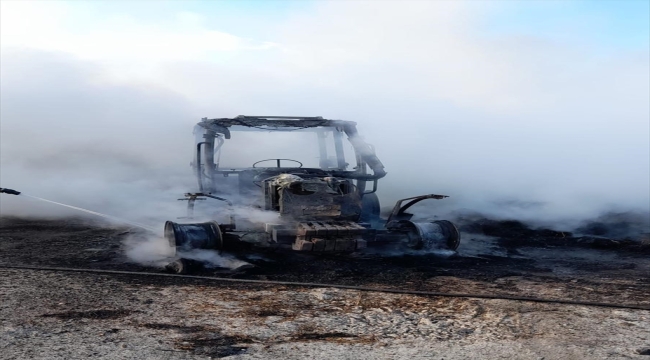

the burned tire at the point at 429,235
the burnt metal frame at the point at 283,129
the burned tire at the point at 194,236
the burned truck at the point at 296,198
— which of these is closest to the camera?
the burned tire at the point at 194,236

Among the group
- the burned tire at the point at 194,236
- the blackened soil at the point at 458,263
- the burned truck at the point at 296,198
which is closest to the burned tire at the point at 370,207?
the burned truck at the point at 296,198

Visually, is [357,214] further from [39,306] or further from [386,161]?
[386,161]

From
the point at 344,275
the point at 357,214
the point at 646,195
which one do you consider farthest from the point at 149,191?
the point at 646,195

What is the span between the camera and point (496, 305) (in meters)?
5.69

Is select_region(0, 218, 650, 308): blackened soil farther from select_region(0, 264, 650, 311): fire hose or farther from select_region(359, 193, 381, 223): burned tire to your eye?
select_region(359, 193, 381, 223): burned tire

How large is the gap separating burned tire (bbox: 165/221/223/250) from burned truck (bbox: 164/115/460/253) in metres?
0.01

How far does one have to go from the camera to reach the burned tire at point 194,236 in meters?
7.46

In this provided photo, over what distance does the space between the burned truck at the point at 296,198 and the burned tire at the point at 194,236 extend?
0.01 metres

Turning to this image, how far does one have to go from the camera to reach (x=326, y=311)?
5449mm

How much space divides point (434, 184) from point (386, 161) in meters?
1.81

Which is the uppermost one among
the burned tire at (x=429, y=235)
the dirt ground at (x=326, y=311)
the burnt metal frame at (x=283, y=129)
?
the burnt metal frame at (x=283, y=129)

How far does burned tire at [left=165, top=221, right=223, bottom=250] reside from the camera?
7465 mm

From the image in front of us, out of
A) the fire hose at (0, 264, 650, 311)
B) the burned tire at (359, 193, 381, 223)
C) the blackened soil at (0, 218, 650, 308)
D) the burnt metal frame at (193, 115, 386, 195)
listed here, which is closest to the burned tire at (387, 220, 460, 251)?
the blackened soil at (0, 218, 650, 308)

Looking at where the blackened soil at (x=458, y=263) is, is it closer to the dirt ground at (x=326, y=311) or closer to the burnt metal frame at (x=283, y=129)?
the dirt ground at (x=326, y=311)
